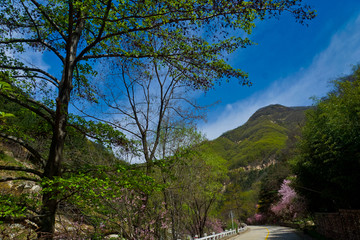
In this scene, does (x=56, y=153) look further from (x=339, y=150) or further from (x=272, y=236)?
(x=272, y=236)

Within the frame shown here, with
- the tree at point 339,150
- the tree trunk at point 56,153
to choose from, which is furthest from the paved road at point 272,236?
the tree trunk at point 56,153

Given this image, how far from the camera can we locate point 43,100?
629 cm

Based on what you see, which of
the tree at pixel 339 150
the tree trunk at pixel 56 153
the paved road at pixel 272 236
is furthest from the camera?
the paved road at pixel 272 236

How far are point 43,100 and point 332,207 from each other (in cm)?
2153

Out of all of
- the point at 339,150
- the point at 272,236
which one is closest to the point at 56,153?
the point at 339,150

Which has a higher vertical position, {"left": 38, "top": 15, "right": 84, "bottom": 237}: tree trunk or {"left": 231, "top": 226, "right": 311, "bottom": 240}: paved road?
{"left": 38, "top": 15, "right": 84, "bottom": 237}: tree trunk

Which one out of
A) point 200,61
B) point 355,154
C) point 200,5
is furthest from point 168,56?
point 355,154

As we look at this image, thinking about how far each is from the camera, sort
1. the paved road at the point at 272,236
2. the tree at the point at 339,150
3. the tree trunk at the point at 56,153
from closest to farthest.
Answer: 1. the tree trunk at the point at 56,153
2. the tree at the point at 339,150
3. the paved road at the point at 272,236

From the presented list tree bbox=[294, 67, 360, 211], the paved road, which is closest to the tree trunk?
tree bbox=[294, 67, 360, 211]

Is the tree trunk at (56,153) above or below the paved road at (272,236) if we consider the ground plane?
above

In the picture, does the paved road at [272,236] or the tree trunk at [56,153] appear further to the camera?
the paved road at [272,236]

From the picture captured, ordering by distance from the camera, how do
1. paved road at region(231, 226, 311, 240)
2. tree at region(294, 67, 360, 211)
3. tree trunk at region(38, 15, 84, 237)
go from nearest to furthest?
tree trunk at region(38, 15, 84, 237)
tree at region(294, 67, 360, 211)
paved road at region(231, 226, 311, 240)

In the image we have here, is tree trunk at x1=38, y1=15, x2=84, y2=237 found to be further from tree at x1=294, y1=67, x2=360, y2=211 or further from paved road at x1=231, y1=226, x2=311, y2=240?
paved road at x1=231, y1=226, x2=311, y2=240

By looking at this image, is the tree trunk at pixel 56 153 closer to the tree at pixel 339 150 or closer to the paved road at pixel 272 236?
the tree at pixel 339 150
